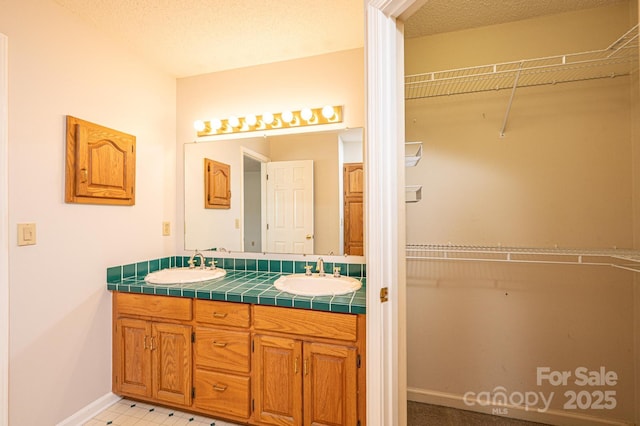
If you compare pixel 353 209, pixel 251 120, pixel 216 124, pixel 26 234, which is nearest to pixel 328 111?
pixel 251 120

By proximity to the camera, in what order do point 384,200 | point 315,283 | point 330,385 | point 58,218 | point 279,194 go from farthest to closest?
point 279,194
point 315,283
point 58,218
point 330,385
point 384,200

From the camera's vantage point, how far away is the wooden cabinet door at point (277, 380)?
1.47 m

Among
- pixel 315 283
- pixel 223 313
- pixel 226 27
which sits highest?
pixel 226 27

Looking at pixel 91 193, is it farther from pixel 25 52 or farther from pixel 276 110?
pixel 276 110

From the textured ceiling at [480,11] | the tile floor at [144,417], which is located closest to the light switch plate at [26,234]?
the tile floor at [144,417]

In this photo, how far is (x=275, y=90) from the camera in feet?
6.93

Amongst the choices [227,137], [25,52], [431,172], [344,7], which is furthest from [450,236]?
[25,52]

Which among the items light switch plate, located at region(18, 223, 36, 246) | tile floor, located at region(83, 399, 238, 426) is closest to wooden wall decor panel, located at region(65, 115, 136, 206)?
light switch plate, located at region(18, 223, 36, 246)

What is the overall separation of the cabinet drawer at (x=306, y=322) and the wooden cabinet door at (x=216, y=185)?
99cm

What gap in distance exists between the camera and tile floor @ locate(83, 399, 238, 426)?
5.43ft

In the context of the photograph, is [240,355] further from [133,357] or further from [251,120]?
[251,120]

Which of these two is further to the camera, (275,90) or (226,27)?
(275,90)

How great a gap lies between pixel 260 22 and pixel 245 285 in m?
1.57

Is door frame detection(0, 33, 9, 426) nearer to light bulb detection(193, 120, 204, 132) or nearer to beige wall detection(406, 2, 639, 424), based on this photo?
light bulb detection(193, 120, 204, 132)
